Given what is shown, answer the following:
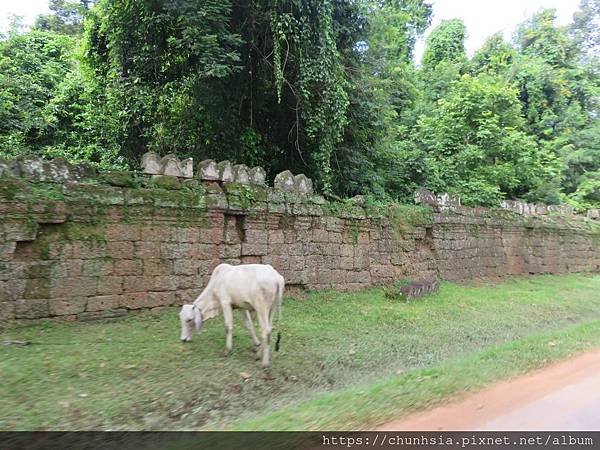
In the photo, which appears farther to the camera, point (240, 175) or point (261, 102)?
point (261, 102)

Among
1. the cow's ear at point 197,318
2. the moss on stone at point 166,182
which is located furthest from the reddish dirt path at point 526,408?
the moss on stone at point 166,182

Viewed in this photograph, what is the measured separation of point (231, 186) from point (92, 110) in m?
6.08

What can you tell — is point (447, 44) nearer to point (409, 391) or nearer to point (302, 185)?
point (302, 185)

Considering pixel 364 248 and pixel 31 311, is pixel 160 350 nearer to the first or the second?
pixel 31 311

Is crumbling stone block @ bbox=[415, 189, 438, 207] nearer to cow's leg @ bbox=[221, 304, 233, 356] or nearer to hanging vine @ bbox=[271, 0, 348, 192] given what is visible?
hanging vine @ bbox=[271, 0, 348, 192]

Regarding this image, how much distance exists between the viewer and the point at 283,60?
941cm

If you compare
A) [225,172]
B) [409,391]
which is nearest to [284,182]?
[225,172]

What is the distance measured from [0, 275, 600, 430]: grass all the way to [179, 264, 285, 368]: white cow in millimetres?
291

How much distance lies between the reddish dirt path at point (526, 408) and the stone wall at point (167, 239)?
14.6 ft

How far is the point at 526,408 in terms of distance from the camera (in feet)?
13.0

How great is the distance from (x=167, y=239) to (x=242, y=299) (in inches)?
88.8

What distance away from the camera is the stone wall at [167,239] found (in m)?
5.83

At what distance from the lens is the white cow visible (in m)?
5.16

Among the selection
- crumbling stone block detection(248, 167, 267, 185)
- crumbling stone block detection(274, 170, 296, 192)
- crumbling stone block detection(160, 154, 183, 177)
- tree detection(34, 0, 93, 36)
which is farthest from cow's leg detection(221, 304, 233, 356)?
tree detection(34, 0, 93, 36)
